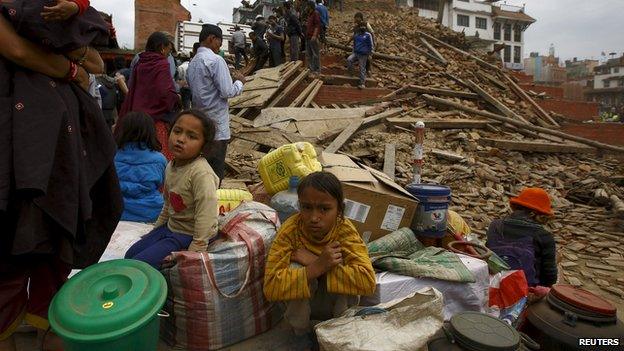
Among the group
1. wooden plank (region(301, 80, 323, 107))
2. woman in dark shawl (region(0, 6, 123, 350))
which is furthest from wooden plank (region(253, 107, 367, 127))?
woman in dark shawl (region(0, 6, 123, 350))

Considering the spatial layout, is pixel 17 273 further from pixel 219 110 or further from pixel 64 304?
pixel 219 110

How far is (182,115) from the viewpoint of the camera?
8.73ft

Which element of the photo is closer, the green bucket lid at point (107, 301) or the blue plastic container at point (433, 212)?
the green bucket lid at point (107, 301)

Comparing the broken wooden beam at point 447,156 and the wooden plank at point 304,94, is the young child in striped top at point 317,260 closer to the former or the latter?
the broken wooden beam at point 447,156

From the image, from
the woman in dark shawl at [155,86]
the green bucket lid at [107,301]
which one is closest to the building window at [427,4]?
the woman in dark shawl at [155,86]

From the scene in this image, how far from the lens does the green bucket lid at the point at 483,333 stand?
1.87 meters

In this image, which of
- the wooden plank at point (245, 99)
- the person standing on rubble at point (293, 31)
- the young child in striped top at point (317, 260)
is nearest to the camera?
the young child in striped top at point (317, 260)

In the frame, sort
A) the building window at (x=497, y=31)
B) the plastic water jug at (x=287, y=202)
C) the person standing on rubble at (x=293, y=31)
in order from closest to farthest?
the plastic water jug at (x=287, y=202) < the person standing on rubble at (x=293, y=31) < the building window at (x=497, y=31)

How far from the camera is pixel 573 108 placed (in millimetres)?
12859

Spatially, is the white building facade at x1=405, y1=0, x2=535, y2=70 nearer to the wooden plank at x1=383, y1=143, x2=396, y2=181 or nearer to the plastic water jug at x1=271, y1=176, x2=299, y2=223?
the wooden plank at x1=383, y1=143, x2=396, y2=181

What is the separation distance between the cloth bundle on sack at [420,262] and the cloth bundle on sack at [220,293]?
0.79m

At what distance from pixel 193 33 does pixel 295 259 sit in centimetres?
1889

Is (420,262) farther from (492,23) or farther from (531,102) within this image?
(492,23)

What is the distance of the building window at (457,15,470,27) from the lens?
49.6 meters
